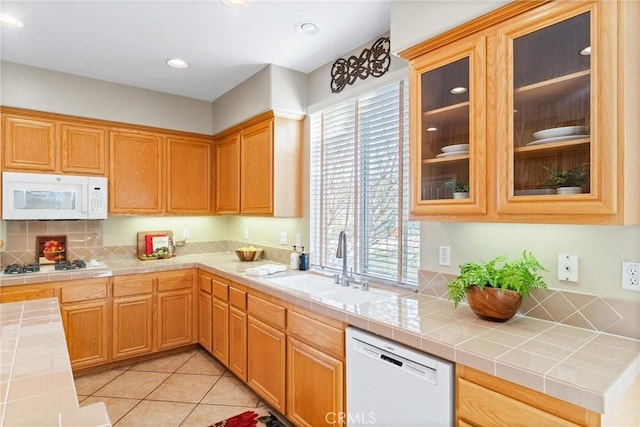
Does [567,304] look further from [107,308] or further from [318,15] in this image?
[107,308]

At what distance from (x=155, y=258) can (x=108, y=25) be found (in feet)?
7.22

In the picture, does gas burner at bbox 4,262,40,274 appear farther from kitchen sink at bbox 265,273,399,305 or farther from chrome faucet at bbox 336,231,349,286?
chrome faucet at bbox 336,231,349,286

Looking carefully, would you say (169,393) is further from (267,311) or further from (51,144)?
(51,144)

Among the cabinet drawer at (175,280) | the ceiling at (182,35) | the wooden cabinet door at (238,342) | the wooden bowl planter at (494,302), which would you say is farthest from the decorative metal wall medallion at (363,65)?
the cabinet drawer at (175,280)

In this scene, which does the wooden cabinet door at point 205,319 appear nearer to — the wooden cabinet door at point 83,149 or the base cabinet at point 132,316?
the base cabinet at point 132,316

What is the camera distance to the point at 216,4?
7.00ft

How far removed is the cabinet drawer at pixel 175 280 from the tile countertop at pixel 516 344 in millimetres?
1794

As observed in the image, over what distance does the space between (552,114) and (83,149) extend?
12.0 feet

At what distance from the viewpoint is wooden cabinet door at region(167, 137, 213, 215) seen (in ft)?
12.5

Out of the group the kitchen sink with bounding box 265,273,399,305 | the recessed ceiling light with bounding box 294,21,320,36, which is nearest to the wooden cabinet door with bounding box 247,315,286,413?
the kitchen sink with bounding box 265,273,399,305

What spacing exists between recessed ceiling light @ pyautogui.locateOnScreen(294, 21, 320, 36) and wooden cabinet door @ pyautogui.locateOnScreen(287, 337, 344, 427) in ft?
6.70

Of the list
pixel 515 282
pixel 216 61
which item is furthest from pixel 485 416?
pixel 216 61

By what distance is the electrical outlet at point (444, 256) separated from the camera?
2049 mm

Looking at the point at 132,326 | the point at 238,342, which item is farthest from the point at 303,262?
the point at 132,326
